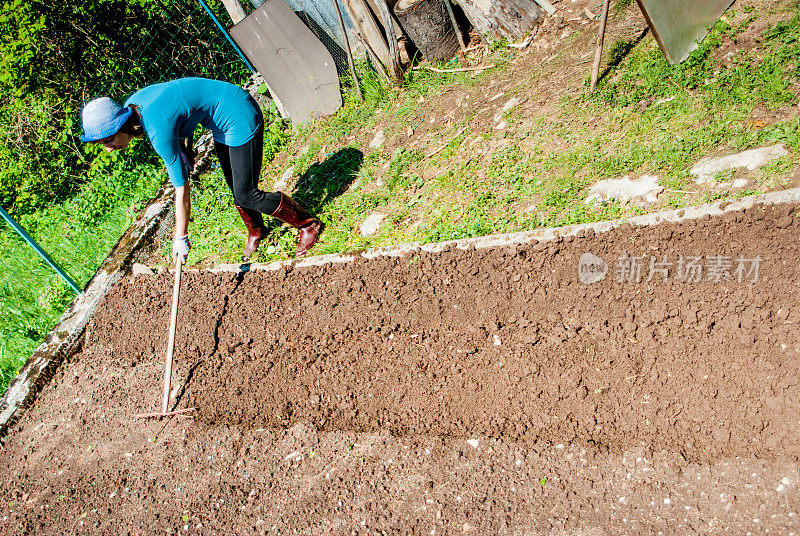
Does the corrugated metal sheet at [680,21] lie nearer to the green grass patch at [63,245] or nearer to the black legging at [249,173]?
the black legging at [249,173]

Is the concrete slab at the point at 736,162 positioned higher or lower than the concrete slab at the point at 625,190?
lower

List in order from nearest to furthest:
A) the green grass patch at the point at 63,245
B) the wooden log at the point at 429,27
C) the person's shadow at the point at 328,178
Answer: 1. the person's shadow at the point at 328,178
2. the green grass patch at the point at 63,245
3. the wooden log at the point at 429,27

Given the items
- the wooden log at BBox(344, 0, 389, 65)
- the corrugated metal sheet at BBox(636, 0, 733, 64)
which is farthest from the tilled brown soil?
the wooden log at BBox(344, 0, 389, 65)

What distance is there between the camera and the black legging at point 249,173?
386 cm

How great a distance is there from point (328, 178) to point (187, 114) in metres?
1.68

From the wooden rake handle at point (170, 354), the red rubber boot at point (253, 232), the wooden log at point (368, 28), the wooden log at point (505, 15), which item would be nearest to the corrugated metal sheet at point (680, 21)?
the wooden log at point (505, 15)

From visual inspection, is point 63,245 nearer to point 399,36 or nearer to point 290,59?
point 290,59

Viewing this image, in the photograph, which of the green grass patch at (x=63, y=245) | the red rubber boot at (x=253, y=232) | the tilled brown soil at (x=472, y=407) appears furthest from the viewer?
the green grass patch at (x=63, y=245)

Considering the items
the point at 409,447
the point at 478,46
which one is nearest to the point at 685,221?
the point at 409,447

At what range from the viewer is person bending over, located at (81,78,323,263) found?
317cm

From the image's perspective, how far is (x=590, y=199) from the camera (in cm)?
353

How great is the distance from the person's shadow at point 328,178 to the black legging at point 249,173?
726mm

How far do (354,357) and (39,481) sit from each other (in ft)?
7.47

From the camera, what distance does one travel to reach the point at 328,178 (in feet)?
16.3
